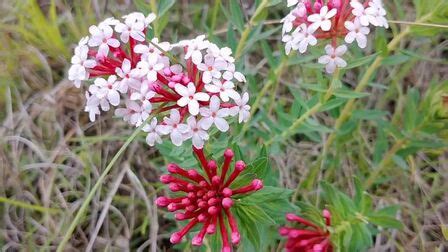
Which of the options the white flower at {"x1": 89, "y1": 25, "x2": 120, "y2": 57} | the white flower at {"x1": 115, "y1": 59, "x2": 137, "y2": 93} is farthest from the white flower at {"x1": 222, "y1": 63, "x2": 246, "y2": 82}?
the white flower at {"x1": 89, "y1": 25, "x2": 120, "y2": 57}

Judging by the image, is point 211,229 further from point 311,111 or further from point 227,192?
point 311,111

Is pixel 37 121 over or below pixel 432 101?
over

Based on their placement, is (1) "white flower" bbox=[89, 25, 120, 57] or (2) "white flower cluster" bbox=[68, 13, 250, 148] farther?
(1) "white flower" bbox=[89, 25, 120, 57]

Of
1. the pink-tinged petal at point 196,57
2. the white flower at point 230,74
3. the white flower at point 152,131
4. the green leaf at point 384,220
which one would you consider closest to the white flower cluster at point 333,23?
the white flower at point 230,74

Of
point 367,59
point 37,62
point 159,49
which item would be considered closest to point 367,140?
point 367,59

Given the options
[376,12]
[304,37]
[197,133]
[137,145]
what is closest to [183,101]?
[197,133]

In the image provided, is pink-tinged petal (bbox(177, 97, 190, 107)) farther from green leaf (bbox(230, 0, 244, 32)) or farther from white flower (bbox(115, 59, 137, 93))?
green leaf (bbox(230, 0, 244, 32))

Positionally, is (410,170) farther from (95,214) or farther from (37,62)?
(37,62)
